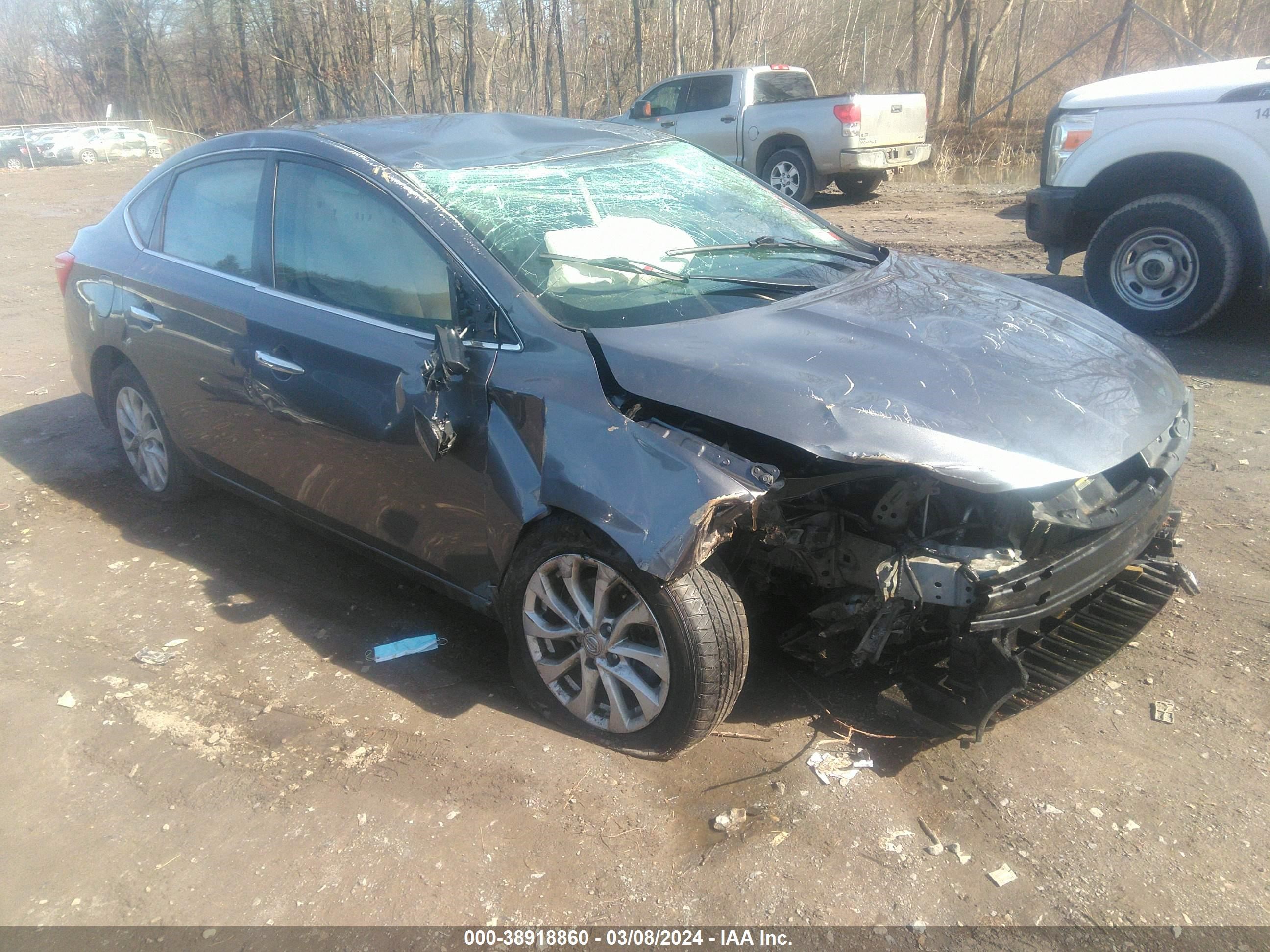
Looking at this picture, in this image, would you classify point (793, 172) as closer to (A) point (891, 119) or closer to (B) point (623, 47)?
(A) point (891, 119)

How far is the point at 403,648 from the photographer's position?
11.5 ft

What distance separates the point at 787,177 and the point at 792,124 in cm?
74

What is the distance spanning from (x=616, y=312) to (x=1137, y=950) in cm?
219

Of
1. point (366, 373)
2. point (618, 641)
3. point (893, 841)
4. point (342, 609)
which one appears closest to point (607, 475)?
point (618, 641)

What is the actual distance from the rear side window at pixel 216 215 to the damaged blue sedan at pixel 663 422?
31mm

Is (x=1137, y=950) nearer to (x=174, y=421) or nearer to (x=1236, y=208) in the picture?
(x=174, y=421)

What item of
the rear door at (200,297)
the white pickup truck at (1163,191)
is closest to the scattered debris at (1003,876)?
the rear door at (200,297)

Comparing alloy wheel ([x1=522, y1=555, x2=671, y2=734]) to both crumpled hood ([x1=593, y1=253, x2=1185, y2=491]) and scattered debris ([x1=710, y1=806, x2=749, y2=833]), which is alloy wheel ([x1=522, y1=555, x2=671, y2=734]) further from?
crumpled hood ([x1=593, y1=253, x2=1185, y2=491])

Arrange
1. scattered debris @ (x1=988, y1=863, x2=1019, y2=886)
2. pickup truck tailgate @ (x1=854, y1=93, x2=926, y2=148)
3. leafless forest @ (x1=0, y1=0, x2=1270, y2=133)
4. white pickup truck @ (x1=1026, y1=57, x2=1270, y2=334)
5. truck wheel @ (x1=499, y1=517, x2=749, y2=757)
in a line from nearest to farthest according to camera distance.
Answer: scattered debris @ (x1=988, y1=863, x2=1019, y2=886)
truck wheel @ (x1=499, y1=517, x2=749, y2=757)
white pickup truck @ (x1=1026, y1=57, x2=1270, y2=334)
pickup truck tailgate @ (x1=854, y1=93, x2=926, y2=148)
leafless forest @ (x1=0, y1=0, x2=1270, y2=133)

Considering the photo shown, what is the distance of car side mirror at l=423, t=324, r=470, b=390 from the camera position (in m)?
2.80

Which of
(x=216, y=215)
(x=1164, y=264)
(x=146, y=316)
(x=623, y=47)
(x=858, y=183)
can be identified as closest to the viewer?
(x=216, y=215)

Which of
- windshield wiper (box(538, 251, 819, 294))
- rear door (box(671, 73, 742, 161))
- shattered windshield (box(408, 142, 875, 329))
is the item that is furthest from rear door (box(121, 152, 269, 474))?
rear door (box(671, 73, 742, 161))

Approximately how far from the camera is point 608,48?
73.9 ft

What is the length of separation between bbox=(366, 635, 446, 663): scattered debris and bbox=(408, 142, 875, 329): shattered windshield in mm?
1401
